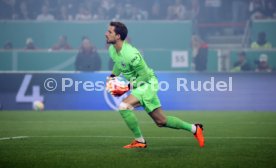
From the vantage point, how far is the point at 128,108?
11.2 meters

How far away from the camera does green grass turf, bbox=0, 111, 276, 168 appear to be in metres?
9.70

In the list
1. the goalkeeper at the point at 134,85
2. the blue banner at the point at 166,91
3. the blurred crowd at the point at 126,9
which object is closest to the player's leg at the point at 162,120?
the goalkeeper at the point at 134,85

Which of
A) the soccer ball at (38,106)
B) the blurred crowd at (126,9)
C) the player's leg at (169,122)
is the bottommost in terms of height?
the soccer ball at (38,106)

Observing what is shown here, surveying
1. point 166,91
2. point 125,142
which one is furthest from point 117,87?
point 166,91

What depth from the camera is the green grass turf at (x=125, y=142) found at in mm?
9695

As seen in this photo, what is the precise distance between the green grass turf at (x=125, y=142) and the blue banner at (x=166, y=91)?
2.11 metres

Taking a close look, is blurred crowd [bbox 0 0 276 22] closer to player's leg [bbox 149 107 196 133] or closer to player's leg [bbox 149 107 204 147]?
player's leg [bbox 149 107 204 147]

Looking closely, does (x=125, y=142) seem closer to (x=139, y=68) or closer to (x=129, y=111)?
(x=129, y=111)

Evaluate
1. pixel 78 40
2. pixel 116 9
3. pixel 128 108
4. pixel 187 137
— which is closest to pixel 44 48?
pixel 78 40

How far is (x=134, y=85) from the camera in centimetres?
1161

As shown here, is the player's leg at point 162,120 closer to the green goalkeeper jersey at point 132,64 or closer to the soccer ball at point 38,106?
the green goalkeeper jersey at point 132,64

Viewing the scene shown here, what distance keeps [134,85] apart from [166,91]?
34.9 ft

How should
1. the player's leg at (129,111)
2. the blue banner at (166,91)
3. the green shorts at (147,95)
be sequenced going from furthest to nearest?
1. the blue banner at (166,91)
2. the green shorts at (147,95)
3. the player's leg at (129,111)

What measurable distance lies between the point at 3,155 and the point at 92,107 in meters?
12.1
